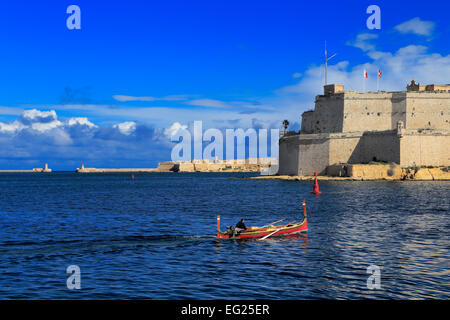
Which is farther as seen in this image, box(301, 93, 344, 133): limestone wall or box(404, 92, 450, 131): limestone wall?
box(301, 93, 344, 133): limestone wall

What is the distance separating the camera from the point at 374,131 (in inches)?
3329

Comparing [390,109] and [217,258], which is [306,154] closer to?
[390,109]

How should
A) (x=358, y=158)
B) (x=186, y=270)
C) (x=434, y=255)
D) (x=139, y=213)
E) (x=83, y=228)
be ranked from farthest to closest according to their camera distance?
(x=358, y=158) → (x=139, y=213) → (x=83, y=228) → (x=434, y=255) → (x=186, y=270)

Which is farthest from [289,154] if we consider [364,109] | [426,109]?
[426,109]

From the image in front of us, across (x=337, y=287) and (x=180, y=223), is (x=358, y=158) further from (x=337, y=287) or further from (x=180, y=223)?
(x=337, y=287)

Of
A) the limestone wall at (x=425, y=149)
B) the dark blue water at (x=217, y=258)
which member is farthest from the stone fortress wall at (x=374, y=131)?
the dark blue water at (x=217, y=258)

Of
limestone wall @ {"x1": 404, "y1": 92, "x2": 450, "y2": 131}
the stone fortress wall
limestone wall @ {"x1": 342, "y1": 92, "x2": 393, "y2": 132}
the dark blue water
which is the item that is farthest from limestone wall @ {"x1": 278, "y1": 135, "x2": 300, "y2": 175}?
the dark blue water

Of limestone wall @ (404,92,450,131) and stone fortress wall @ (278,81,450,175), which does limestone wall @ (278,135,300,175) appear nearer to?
stone fortress wall @ (278,81,450,175)

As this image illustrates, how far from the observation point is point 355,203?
42.9 meters

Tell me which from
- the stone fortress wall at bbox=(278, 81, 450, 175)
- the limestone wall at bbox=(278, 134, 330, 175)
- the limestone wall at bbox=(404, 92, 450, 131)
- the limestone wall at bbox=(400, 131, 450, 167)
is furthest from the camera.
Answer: the limestone wall at bbox=(404, 92, 450, 131)

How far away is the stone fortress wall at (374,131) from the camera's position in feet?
265

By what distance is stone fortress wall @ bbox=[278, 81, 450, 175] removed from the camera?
80625 millimetres
